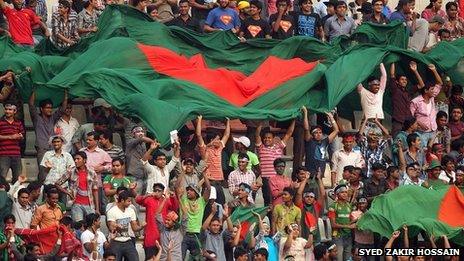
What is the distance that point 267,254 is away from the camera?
3338 centimetres

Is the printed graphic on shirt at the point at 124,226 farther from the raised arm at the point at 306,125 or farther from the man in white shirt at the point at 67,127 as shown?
the raised arm at the point at 306,125

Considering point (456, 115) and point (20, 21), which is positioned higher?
point (20, 21)

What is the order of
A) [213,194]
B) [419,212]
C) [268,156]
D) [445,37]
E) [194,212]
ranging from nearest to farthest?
1. [194,212]
2. [213,194]
3. [419,212]
4. [268,156]
5. [445,37]

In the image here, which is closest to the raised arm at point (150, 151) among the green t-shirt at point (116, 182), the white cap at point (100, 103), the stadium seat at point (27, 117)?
the green t-shirt at point (116, 182)

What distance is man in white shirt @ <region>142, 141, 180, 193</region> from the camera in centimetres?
3384

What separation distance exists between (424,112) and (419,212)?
8.00ft

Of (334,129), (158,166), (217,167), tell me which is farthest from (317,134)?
(158,166)

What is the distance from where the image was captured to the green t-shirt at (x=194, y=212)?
33.4m

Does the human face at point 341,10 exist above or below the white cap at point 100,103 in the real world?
above

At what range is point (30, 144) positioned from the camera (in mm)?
35469

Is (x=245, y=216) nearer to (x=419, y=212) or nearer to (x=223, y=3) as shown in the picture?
(x=419, y=212)

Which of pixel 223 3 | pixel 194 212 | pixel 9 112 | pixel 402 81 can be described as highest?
pixel 223 3

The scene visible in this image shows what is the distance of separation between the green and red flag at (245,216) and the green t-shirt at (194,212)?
0.57m

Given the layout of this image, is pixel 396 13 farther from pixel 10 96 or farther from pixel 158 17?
pixel 10 96
